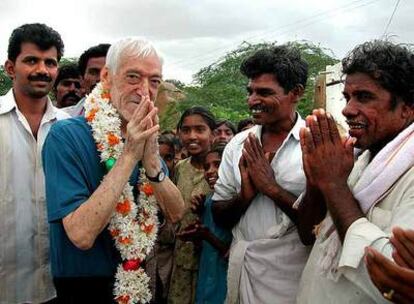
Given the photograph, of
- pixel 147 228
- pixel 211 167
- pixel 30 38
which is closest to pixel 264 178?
pixel 147 228

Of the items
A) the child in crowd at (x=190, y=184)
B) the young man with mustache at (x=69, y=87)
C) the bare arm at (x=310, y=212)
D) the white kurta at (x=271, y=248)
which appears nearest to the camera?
the bare arm at (x=310, y=212)

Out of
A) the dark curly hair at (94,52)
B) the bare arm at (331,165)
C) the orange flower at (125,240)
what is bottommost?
the orange flower at (125,240)

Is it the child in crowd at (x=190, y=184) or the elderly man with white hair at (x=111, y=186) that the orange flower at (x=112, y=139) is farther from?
the child in crowd at (x=190, y=184)

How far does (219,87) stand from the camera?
51.4 ft

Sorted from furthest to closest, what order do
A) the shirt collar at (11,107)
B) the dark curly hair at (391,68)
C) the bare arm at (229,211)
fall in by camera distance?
the shirt collar at (11,107) < the bare arm at (229,211) < the dark curly hair at (391,68)

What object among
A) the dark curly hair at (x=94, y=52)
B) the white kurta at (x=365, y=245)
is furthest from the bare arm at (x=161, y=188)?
the dark curly hair at (x=94, y=52)

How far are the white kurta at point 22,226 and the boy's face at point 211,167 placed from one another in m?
1.43

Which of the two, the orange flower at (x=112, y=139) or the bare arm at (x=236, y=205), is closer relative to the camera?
the orange flower at (x=112, y=139)

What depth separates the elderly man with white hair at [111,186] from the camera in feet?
8.14

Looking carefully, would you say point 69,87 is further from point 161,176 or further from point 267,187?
point 267,187

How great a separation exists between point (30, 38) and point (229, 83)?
499 inches

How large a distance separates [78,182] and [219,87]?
43.6 ft

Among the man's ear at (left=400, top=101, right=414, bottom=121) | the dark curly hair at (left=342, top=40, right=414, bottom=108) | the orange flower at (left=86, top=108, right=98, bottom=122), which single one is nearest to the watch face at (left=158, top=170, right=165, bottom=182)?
the orange flower at (left=86, top=108, right=98, bottom=122)

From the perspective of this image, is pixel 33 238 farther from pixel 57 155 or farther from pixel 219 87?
pixel 219 87
